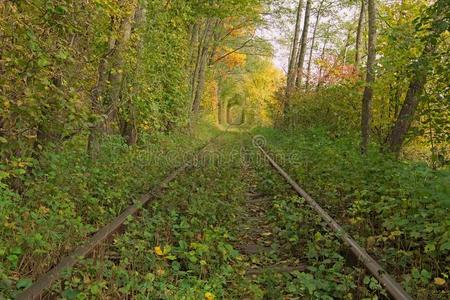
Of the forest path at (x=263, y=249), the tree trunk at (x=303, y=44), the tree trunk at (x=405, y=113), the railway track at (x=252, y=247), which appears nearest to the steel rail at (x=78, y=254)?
the railway track at (x=252, y=247)

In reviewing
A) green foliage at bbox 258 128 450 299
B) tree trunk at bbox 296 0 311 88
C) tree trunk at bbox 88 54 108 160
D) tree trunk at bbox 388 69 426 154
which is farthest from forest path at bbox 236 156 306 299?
tree trunk at bbox 296 0 311 88

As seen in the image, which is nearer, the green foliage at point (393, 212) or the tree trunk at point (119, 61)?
the green foliage at point (393, 212)

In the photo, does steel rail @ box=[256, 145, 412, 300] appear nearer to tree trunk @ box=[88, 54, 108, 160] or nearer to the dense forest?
the dense forest

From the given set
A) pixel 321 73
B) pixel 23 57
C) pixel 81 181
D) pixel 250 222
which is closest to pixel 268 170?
pixel 250 222

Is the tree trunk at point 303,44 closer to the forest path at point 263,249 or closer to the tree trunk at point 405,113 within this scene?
the tree trunk at point 405,113

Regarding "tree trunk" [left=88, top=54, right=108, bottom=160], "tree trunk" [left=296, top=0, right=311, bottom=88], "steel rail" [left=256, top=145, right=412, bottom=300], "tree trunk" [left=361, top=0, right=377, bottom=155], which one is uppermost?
"tree trunk" [left=296, top=0, right=311, bottom=88]

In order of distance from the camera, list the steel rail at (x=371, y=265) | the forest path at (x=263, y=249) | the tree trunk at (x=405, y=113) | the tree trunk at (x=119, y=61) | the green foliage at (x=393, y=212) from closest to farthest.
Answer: the steel rail at (x=371, y=265)
the forest path at (x=263, y=249)
the green foliage at (x=393, y=212)
the tree trunk at (x=119, y=61)
the tree trunk at (x=405, y=113)

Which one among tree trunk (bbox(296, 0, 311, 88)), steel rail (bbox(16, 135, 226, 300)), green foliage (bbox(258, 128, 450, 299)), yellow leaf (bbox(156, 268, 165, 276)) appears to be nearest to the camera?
steel rail (bbox(16, 135, 226, 300))

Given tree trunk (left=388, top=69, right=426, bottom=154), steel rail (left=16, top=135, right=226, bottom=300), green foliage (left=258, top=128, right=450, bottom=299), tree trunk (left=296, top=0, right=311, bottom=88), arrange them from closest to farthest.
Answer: steel rail (left=16, top=135, right=226, bottom=300) < green foliage (left=258, top=128, right=450, bottom=299) < tree trunk (left=388, top=69, right=426, bottom=154) < tree trunk (left=296, top=0, right=311, bottom=88)

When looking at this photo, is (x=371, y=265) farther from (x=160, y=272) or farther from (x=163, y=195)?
(x=163, y=195)

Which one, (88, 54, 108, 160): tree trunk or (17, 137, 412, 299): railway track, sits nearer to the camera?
(17, 137, 412, 299): railway track

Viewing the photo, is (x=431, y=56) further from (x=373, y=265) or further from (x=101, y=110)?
(x=101, y=110)

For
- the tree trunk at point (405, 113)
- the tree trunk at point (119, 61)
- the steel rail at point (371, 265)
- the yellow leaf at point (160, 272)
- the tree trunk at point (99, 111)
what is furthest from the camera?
the tree trunk at point (405, 113)

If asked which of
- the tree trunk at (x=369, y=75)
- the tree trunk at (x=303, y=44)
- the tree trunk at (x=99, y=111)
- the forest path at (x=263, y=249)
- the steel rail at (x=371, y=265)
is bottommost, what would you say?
the forest path at (x=263, y=249)
